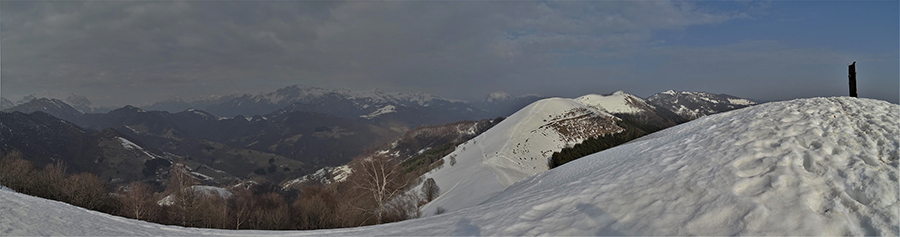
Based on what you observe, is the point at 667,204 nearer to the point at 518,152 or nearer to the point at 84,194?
the point at 84,194

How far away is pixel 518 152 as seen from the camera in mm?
82875

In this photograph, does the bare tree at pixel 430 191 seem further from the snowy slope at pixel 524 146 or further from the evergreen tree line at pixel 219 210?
the evergreen tree line at pixel 219 210

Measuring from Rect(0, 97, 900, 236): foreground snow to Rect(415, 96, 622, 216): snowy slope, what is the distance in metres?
28.9

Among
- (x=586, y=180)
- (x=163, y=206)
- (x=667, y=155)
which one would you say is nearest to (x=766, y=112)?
(x=667, y=155)

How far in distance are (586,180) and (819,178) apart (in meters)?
5.84

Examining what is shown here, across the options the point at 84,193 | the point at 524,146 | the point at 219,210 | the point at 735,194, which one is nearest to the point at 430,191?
the point at 219,210

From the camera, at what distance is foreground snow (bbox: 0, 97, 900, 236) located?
21.1 feet

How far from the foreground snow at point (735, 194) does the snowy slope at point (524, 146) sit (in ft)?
94.9

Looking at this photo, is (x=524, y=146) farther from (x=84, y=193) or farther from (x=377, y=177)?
(x=84, y=193)

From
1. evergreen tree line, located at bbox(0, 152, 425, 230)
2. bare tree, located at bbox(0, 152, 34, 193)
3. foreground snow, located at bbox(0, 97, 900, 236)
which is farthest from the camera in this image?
bare tree, located at bbox(0, 152, 34, 193)

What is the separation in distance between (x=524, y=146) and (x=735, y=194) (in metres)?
82.1

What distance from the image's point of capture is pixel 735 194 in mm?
7422

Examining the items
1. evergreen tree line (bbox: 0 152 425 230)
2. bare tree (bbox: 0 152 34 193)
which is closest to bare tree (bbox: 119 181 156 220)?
evergreen tree line (bbox: 0 152 425 230)

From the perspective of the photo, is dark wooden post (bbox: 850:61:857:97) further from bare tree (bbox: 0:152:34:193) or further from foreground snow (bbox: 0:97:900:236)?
bare tree (bbox: 0:152:34:193)
